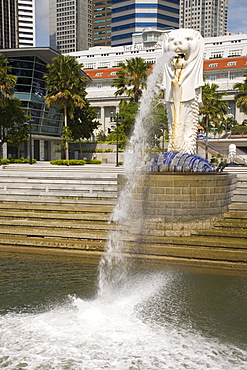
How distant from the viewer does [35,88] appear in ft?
176

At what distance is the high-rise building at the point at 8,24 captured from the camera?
176 meters

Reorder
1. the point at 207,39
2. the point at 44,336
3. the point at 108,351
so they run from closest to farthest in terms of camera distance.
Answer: the point at 108,351 → the point at 44,336 → the point at 207,39

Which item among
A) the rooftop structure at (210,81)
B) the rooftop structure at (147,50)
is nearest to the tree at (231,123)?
the rooftop structure at (210,81)

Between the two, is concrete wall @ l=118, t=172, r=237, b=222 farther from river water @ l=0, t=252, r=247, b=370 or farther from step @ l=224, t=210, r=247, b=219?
river water @ l=0, t=252, r=247, b=370

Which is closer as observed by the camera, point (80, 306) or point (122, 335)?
point (122, 335)

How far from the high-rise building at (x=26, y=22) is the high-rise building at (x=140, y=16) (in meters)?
69.6

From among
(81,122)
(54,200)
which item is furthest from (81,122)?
(54,200)

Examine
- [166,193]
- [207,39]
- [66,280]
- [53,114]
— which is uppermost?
[207,39]

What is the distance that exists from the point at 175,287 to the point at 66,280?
8.88ft

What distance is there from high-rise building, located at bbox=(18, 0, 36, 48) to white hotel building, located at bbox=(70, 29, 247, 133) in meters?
92.5

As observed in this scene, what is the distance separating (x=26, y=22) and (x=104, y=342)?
212 m

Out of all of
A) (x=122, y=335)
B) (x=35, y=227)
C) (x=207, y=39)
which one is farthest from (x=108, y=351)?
(x=207, y=39)

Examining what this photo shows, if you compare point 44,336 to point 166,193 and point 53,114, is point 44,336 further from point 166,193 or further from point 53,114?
point 53,114

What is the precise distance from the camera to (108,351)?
5.91 metres
